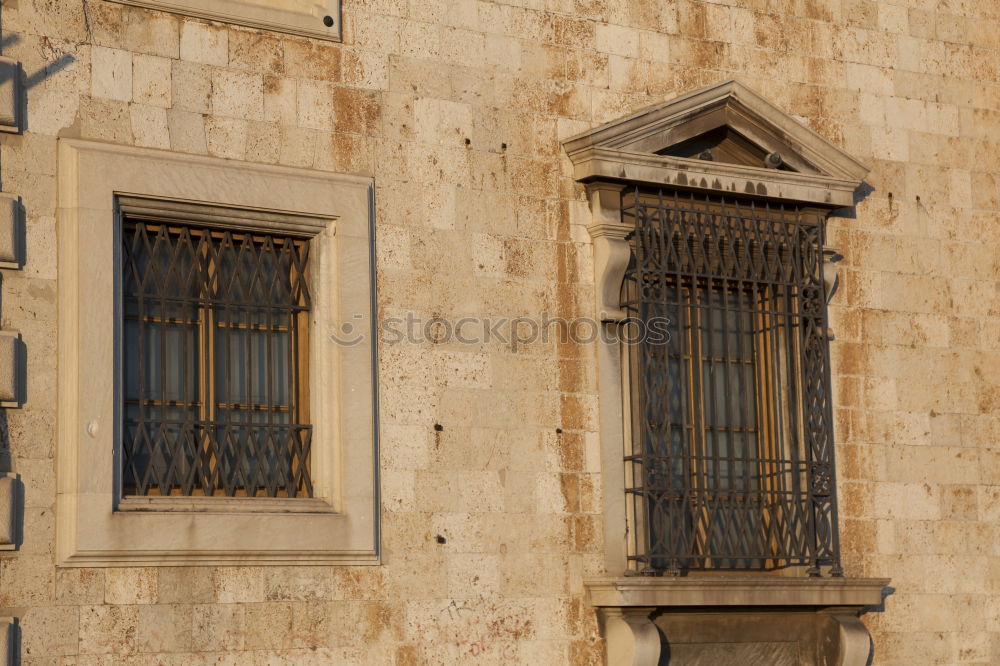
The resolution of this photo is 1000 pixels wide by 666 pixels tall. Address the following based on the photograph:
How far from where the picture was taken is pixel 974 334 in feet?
40.7

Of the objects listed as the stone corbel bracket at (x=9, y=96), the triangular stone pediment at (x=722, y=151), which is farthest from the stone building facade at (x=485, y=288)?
the triangular stone pediment at (x=722, y=151)

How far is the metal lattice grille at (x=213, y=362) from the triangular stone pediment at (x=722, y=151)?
225 cm

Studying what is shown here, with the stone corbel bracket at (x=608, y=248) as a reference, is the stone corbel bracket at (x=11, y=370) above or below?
below

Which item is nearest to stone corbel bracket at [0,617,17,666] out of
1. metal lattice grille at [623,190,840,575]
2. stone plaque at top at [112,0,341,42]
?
stone plaque at top at [112,0,341,42]

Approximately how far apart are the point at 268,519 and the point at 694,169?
4000mm

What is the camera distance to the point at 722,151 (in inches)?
457

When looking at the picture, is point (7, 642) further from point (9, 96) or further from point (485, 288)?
point (485, 288)

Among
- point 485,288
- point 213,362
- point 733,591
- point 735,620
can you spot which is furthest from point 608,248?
point 213,362

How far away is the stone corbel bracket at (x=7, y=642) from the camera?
27.6 ft

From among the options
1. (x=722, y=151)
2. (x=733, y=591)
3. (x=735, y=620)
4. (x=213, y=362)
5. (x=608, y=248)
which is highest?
(x=722, y=151)

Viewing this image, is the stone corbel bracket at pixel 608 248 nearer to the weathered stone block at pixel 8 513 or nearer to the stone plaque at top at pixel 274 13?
the stone plaque at top at pixel 274 13

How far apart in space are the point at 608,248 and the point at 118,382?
355 cm

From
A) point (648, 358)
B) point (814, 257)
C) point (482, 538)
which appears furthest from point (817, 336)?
point (482, 538)

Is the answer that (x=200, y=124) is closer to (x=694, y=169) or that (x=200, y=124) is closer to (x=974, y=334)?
(x=694, y=169)
